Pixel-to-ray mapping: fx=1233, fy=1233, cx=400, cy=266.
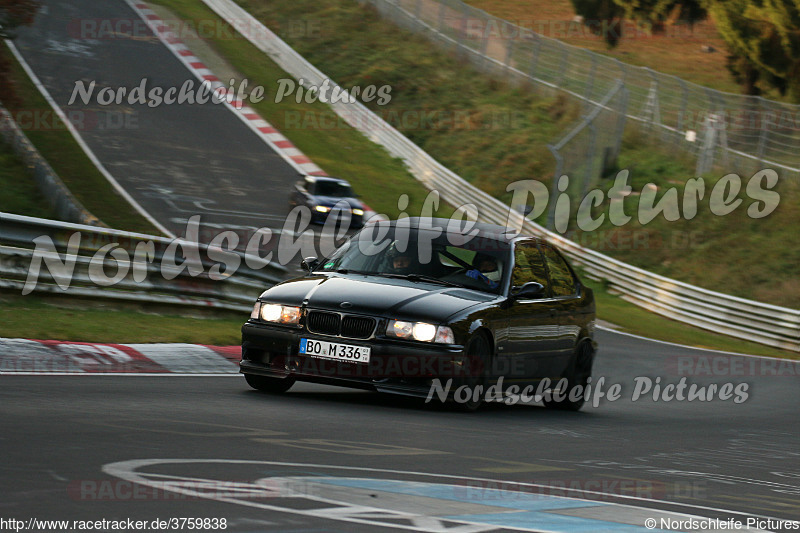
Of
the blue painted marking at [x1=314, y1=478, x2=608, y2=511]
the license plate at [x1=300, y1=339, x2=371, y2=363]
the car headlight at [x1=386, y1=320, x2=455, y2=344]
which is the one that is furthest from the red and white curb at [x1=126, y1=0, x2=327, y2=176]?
the blue painted marking at [x1=314, y1=478, x2=608, y2=511]

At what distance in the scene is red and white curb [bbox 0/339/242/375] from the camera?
9547 mm

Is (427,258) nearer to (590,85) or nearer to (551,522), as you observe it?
(551,522)

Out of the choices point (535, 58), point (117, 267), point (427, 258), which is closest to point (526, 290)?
point (427, 258)

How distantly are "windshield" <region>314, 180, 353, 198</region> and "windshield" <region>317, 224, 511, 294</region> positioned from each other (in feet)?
60.8

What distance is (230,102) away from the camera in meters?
38.6

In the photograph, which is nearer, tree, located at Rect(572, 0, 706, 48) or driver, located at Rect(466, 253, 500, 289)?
driver, located at Rect(466, 253, 500, 289)

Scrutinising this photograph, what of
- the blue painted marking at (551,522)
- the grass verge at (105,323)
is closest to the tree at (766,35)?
the grass verge at (105,323)

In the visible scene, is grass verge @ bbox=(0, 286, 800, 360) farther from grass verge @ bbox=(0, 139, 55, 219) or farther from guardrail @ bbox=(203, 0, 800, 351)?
guardrail @ bbox=(203, 0, 800, 351)

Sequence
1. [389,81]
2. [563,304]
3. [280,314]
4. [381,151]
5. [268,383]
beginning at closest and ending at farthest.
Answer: [280,314], [268,383], [563,304], [381,151], [389,81]

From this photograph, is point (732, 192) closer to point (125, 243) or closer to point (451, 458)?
point (125, 243)

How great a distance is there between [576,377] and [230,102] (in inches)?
1140

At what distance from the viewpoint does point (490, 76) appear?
42.2 meters

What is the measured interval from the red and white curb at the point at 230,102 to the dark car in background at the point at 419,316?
2302cm

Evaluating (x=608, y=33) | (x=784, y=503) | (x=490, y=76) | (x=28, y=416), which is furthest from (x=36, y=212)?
(x=608, y=33)
